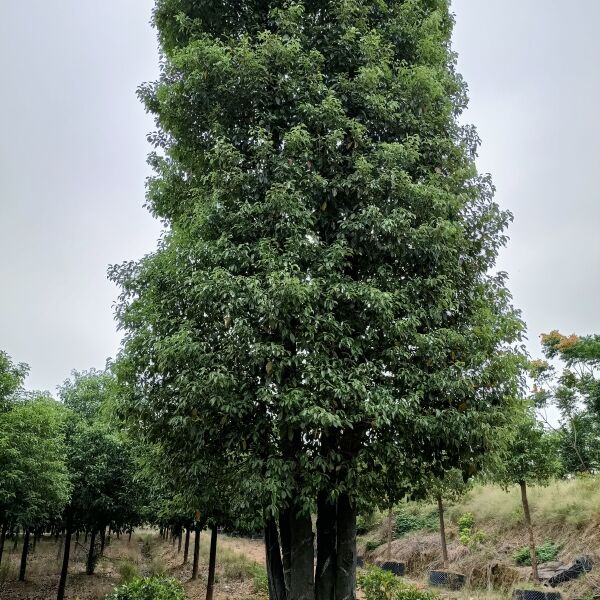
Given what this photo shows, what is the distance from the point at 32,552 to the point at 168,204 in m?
26.9

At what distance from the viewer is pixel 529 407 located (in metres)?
6.73

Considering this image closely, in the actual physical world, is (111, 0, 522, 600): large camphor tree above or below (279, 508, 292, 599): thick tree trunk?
above

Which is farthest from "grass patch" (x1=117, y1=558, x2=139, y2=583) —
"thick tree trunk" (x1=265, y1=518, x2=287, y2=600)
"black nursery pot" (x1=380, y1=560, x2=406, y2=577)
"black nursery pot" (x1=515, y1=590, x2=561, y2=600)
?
"thick tree trunk" (x1=265, y1=518, x2=287, y2=600)

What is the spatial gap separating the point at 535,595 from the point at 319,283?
8.56m

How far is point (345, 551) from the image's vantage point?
6.58 metres

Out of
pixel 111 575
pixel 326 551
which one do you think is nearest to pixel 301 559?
pixel 326 551

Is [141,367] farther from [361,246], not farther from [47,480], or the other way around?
[47,480]

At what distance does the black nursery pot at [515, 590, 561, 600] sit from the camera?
9891 mm

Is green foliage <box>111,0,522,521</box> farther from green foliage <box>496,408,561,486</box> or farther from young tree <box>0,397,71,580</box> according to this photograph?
young tree <box>0,397,71,580</box>

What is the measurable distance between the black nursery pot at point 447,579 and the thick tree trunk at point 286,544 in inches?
352

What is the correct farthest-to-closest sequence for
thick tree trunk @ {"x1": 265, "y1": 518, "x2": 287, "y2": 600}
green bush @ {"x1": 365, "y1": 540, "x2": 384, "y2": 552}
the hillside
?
green bush @ {"x1": 365, "y1": 540, "x2": 384, "y2": 552} → the hillside → thick tree trunk @ {"x1": 265, "y1": 518, "x2": 287, "y2": 600}

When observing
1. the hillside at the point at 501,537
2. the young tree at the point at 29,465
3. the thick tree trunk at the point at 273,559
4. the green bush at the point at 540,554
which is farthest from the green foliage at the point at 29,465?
the green bush at the point at 540,554

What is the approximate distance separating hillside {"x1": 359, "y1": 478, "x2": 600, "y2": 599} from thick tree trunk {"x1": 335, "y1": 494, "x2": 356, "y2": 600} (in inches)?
243

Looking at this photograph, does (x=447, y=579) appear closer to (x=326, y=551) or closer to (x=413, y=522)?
(x=413, y=522)
